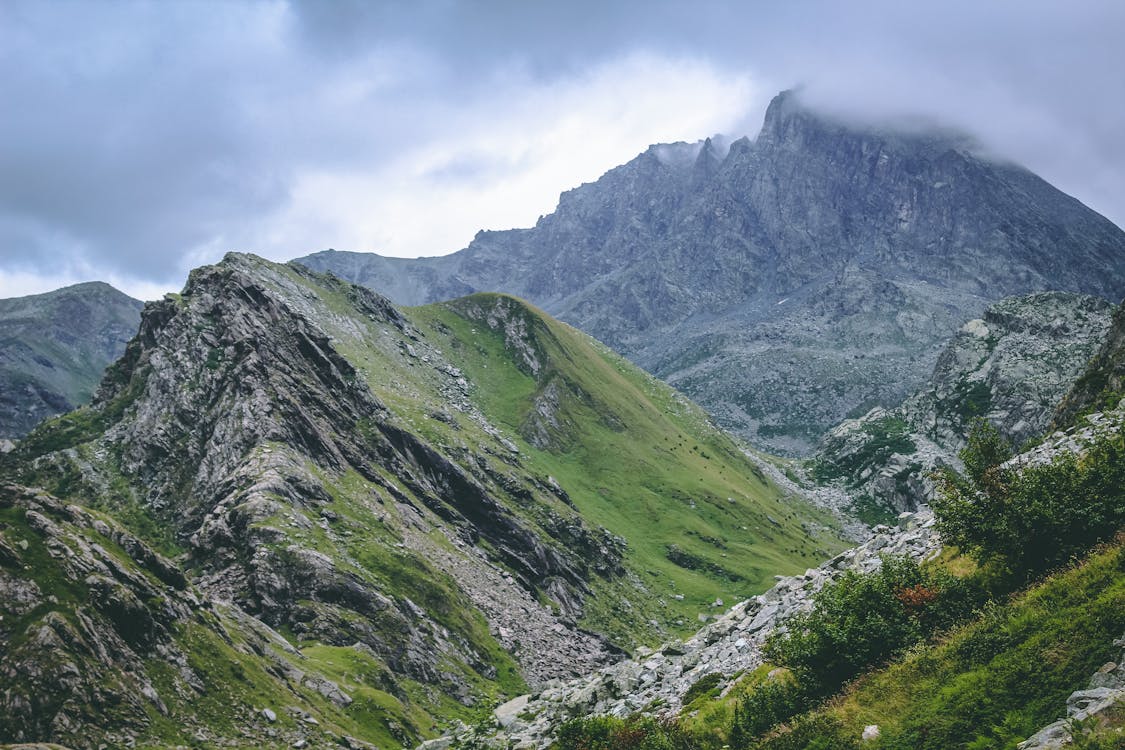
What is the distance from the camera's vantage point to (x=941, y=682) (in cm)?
2300

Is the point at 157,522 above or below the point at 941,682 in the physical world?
above

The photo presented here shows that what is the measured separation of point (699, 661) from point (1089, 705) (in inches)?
823

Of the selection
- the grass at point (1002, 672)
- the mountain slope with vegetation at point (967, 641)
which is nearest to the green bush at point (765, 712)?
the mountain slope with vegetation at point (967, 641)

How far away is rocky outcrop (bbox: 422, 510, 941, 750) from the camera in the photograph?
34031 mm

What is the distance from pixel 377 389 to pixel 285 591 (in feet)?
242

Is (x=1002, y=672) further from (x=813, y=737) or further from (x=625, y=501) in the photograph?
(x=625, y=501)

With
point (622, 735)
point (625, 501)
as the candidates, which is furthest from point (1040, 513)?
point (625, 501)

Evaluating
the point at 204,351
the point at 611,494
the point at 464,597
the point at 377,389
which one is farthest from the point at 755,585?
the point at 204,351

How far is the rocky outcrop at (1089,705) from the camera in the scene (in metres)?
16.9

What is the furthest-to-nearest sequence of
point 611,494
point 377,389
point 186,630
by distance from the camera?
point 611,494
point 377,389
point 186,630

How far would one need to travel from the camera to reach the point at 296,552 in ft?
279

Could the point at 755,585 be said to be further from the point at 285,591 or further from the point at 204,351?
the point at 204,351

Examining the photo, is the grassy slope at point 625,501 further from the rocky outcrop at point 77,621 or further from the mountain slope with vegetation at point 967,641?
the mountain slope with vegetation at point 967,641

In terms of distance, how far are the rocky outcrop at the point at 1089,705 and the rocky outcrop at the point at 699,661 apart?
1480 cm
